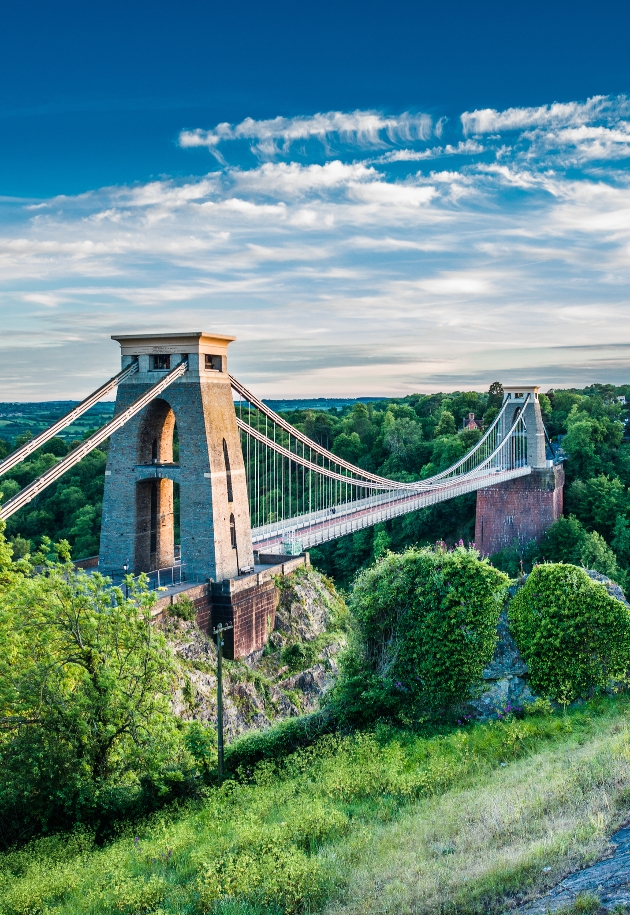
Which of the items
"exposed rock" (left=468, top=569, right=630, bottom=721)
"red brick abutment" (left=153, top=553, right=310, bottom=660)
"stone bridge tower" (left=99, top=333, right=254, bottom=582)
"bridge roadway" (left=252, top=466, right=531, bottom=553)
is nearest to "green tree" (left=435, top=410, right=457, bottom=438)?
"bridge roadway" (left=252, top=466, right=531, bottom=553)

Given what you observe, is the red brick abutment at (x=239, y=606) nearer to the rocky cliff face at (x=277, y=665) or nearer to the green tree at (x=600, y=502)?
the rocky cliff face at (x=277, y=665)

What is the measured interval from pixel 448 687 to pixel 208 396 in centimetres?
840

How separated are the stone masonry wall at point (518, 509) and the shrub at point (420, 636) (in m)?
24.9

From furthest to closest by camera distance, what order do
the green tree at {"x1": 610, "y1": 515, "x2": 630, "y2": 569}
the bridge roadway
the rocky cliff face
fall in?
1. the green tree at {"x1": 610, "y1": 515, "x2": 630, "y2": 569}
2. the bridge roadway
3. the rocky cliff face

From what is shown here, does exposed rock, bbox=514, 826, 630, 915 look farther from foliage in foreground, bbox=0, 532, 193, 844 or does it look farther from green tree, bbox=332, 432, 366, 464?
green tree, bbox=332, 432, 366, 464

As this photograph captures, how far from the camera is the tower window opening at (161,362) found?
16859mm

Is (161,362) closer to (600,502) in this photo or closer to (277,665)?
(277,665)

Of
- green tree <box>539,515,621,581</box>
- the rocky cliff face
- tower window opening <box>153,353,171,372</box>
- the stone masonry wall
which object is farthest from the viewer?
the stone masonry wall

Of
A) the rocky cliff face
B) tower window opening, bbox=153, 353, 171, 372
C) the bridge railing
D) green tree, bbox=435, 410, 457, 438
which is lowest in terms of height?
the rocky cliff face

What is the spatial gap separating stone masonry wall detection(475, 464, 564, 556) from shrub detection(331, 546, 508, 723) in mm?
24881

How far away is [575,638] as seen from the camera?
422 inches

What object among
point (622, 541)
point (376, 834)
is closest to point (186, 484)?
point (376, 834)

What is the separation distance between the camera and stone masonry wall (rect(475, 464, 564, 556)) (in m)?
35.4

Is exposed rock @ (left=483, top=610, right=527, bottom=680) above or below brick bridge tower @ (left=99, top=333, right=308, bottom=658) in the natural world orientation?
below
